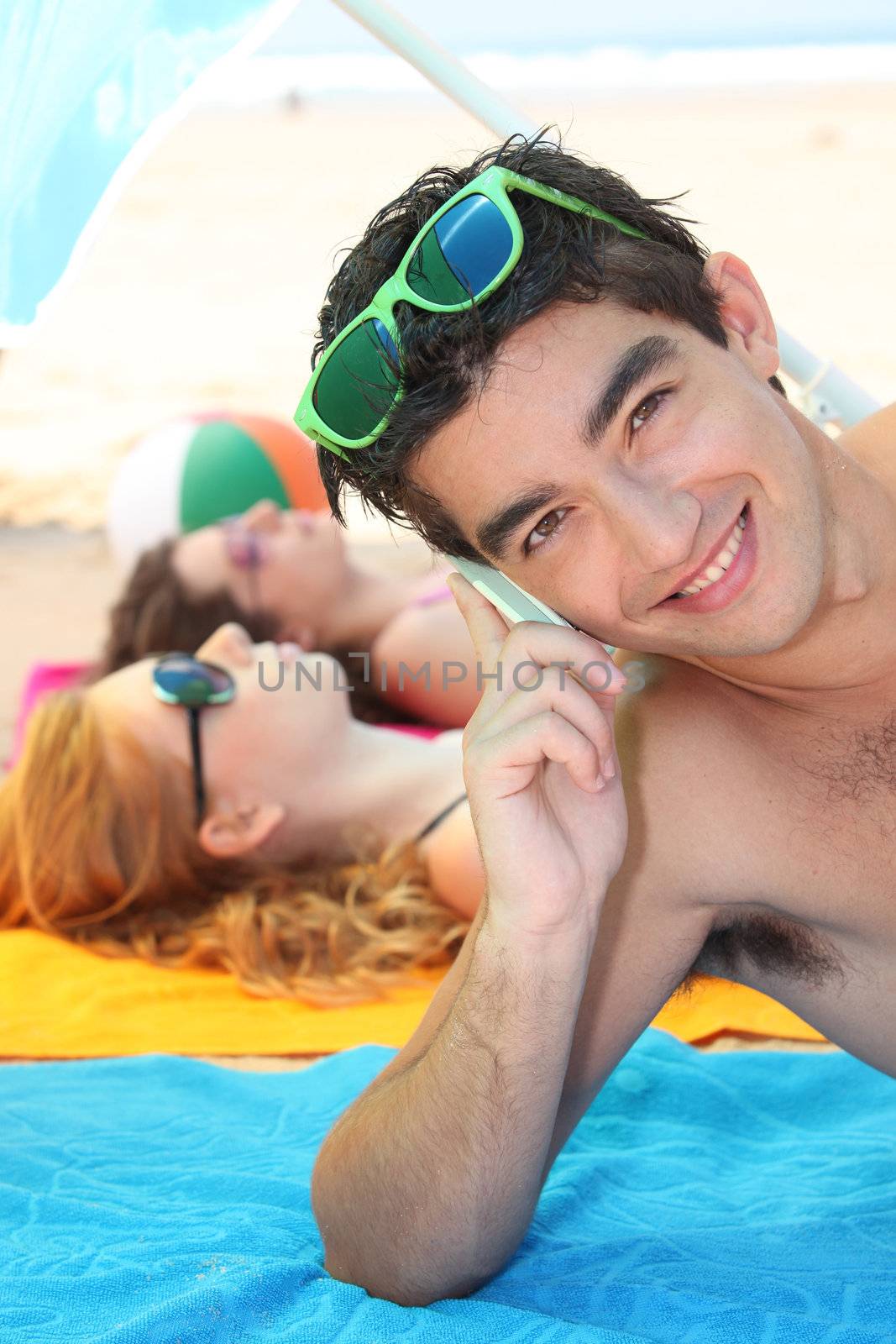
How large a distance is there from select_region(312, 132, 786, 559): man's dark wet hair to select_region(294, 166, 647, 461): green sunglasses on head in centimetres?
2

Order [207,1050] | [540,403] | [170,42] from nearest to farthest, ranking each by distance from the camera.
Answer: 1. [540,403]
2. [170,42]
3. [207,1050]

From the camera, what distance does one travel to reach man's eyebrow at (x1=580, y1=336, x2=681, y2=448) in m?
1.95

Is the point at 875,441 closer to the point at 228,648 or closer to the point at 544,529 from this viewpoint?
the point at 544,529

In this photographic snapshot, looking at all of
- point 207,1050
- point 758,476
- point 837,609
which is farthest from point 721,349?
point 207,1050

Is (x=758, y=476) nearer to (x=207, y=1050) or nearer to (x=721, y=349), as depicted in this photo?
(x=721, y=349)

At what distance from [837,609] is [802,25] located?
1683cm

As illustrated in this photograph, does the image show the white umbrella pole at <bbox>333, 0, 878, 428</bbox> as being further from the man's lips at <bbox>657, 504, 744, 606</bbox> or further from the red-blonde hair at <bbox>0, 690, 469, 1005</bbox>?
the red-blonde hair at <bbox>0, 690, 469, 1005</bbox>

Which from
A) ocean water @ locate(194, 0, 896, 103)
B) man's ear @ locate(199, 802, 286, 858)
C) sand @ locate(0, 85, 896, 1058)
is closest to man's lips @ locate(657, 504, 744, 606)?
man's ear @ locate(199, 802, 286, 858)

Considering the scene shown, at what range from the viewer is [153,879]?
13.0 feet

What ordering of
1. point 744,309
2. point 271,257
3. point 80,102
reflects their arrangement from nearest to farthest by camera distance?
point 744,309, point 80,102, point 271,257

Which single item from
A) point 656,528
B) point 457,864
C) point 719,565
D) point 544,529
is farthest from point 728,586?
point 457,864

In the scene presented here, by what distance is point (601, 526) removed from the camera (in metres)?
1.98

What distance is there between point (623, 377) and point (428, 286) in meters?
0.32

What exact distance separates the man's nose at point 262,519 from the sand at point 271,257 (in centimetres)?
128
